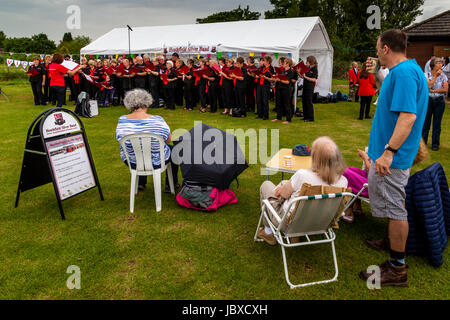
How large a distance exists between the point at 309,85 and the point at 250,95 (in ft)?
8.82

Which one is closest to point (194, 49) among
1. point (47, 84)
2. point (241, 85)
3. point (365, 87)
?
point (241, 85)

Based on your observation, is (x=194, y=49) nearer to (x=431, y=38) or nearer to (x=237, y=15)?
(x=431, y=38)

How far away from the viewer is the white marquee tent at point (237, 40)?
44.5 feet

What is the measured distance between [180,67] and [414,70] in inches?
447

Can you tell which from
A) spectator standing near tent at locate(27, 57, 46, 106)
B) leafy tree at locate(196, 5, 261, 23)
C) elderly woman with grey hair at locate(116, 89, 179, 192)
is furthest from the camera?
leafy tree at locate(196, 5, 261, 23)

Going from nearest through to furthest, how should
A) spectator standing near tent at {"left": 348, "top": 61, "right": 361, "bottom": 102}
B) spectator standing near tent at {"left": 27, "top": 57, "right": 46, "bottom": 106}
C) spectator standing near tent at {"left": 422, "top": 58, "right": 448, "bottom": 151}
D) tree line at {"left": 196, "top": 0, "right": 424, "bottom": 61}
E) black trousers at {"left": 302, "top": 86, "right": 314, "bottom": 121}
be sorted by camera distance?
1. spectator standing near tent at {"left": 422, "top": 58, "right": 448, "bottom": 151}
2. black trousers at {"left": 302, "top": 86, "right": 314, "bottom": 121}
3. spectator standing near tent at {"left": 27, "top": 57, "right": 46, "bottom": 106}
4. spectator standing near tent at {"left": 348, "top": 61, "right": 361, "bottom": 102}
5. tree line at {"left": 196, "top": 0, "right": 424, "bottom": 61}

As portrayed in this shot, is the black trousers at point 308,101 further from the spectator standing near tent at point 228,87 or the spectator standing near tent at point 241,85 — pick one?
the spectator standing near tent at point 228,87

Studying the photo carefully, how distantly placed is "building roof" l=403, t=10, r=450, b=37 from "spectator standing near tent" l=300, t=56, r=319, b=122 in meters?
11.5

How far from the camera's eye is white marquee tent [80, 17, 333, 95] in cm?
1356

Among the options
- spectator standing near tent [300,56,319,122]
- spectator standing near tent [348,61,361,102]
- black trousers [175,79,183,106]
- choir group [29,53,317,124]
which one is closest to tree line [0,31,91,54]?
choir group [29,53,317,124]

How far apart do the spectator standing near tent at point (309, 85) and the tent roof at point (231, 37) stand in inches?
110

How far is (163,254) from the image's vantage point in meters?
3.32

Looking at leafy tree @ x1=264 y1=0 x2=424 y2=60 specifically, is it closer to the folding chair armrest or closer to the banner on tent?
the banner on tent
